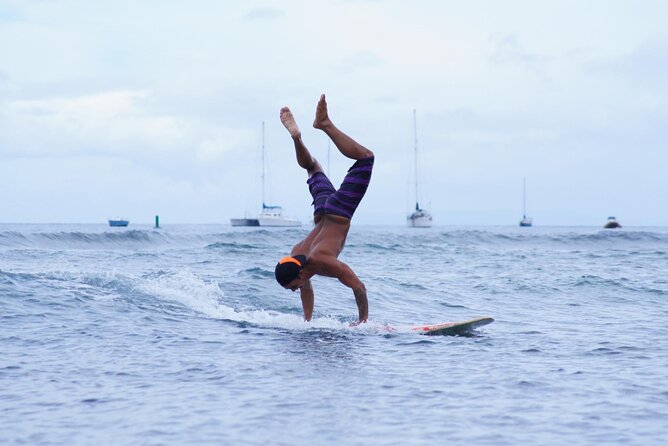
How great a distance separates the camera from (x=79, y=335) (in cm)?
1011

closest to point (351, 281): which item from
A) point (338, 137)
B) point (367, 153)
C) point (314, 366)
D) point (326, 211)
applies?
point (326, 211)

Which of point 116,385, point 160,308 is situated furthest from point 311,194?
point 116,385

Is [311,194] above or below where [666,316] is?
above

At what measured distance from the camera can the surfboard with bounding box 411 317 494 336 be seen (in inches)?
419

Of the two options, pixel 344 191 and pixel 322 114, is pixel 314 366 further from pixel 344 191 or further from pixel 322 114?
pixel 322 114

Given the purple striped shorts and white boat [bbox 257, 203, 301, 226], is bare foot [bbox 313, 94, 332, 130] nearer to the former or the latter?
the purple striped shorts

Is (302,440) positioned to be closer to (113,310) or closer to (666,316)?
(113,310)

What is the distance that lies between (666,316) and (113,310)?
8.72 m

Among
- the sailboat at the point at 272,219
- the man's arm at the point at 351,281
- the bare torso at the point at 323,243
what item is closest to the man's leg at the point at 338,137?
the bare torso at the point at 323,243

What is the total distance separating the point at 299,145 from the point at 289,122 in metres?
0.33

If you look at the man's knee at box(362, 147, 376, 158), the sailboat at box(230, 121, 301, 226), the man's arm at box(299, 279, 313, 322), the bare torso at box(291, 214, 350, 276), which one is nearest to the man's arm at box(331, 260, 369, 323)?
the bare torso at box(291, 214, 350, 276)

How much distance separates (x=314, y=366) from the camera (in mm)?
8242

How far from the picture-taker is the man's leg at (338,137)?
1013 cm

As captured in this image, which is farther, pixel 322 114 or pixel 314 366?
pixel 322 114
